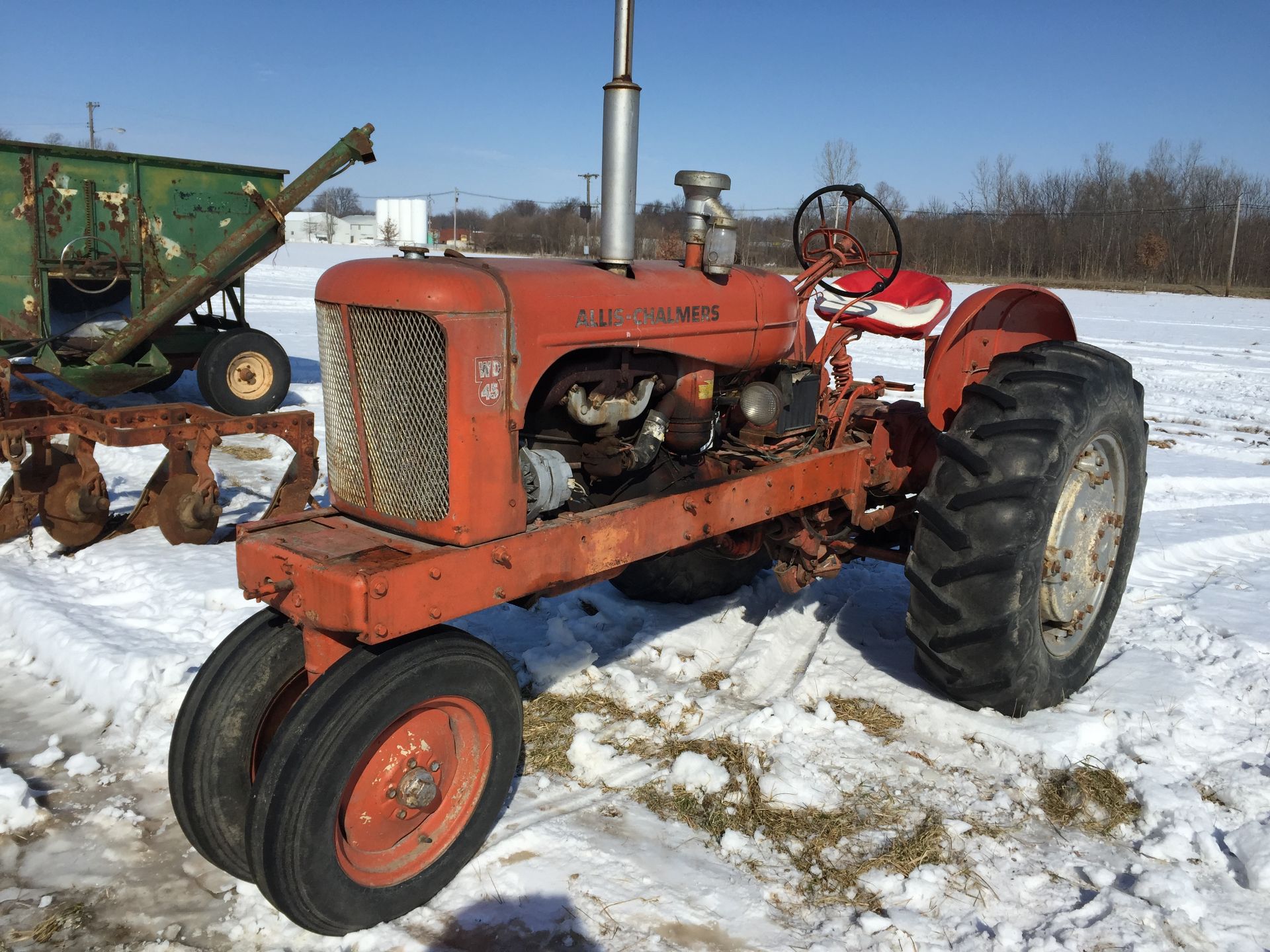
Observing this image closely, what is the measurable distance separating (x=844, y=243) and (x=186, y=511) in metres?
3.52

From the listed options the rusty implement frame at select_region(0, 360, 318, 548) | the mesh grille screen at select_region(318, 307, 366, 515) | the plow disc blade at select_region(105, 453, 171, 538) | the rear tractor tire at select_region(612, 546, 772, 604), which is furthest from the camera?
the plow disc blade at select_region(105, 453, 171, 538)

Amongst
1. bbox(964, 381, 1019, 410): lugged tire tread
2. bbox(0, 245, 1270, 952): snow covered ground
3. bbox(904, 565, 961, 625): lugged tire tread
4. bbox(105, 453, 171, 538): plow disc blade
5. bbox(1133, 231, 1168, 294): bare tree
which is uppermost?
bbox(1133, 231, 1168, 294): bare tree

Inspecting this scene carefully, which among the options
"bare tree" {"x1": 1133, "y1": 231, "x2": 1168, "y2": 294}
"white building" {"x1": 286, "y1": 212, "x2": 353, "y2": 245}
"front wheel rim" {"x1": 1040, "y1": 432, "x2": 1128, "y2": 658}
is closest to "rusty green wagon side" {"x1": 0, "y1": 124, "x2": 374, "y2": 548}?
Answer: "front wheel rim" {"x1": 1040, "y1": 432, "x2": 1128, "y2": 658}

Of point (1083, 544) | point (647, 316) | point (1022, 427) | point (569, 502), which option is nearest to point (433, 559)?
point (569, 502)

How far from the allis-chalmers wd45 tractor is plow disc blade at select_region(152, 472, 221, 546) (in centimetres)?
250

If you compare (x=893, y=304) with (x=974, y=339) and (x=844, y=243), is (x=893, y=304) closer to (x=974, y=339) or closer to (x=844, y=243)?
(x=844, y=243)

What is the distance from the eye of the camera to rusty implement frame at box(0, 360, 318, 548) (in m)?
5.06

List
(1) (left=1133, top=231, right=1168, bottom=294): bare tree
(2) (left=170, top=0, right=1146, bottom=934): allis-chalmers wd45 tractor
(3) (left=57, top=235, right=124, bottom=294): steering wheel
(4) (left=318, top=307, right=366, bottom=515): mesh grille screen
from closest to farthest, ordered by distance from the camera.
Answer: (2) (left=170, top=0, right=1146, bottom=934): allis-chalmers wd45 tractor < (4) (left=318, top=307, right=366, bottom=515): mesh grille screen < (3) (left=57, top=235, right=124, bottom=294): steering wheel < (1) (left=1133, top=231, right=1168, bottom=294): bare tree

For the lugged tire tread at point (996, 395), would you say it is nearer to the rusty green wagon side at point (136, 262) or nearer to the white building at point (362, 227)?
the rusty green wagon side at point (136, 262)

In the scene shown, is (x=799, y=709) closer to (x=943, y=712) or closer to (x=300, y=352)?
(x=943, y=712)

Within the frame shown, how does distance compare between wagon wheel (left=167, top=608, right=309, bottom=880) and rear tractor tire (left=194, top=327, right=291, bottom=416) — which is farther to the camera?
rear tractor tire (left=194, top=327, right=291, bottom=416)

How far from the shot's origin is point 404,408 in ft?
8.37

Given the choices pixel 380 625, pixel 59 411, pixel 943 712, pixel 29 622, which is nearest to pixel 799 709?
pixel 943 712

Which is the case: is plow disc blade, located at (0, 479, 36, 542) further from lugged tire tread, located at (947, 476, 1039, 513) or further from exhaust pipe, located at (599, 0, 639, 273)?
lugged tire tread, located at (947, 476, 1039, 513)
